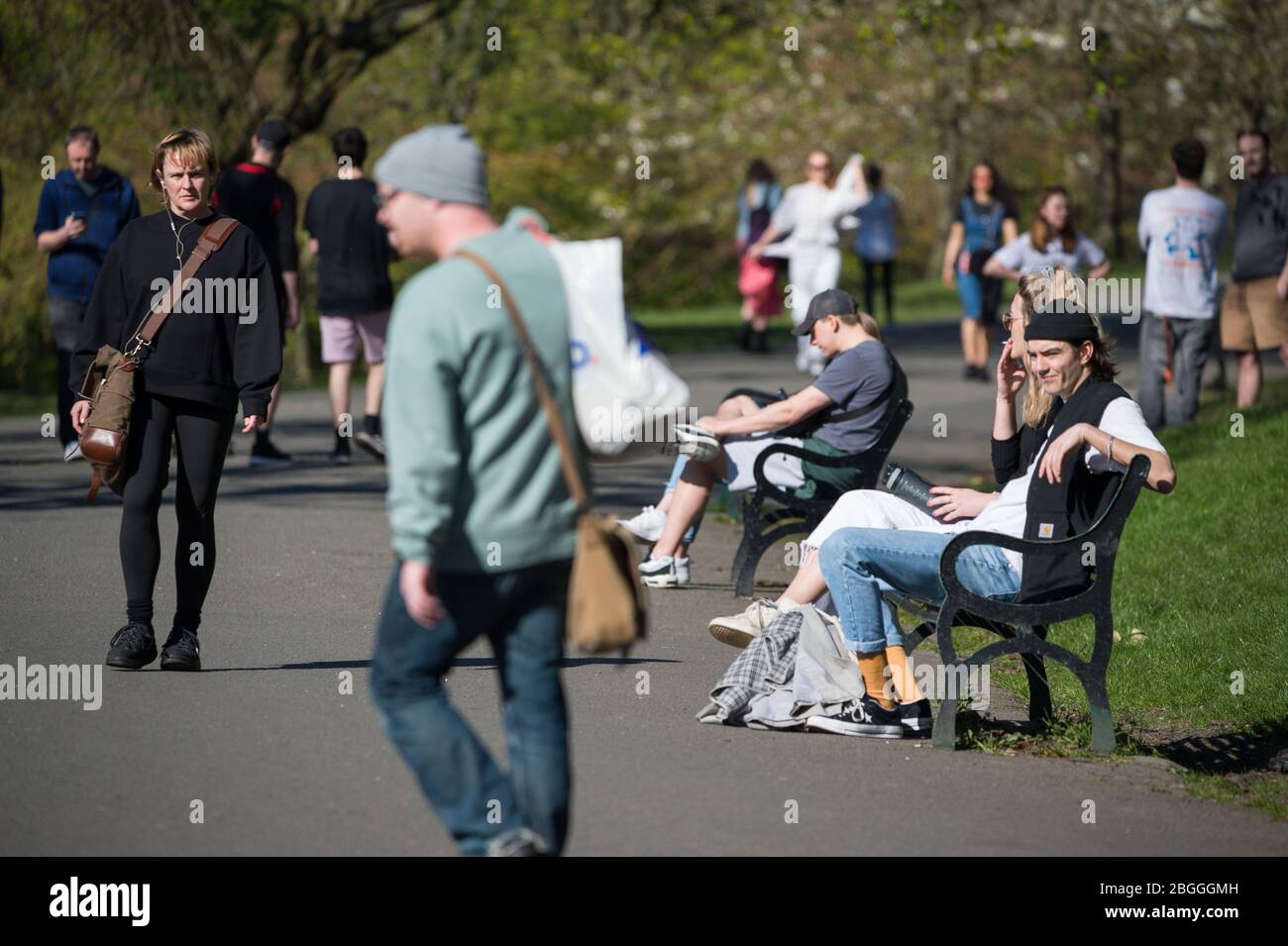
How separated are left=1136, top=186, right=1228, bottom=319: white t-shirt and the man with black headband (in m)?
7.14

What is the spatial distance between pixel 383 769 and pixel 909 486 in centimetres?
273

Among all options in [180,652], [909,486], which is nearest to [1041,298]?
[909,486]

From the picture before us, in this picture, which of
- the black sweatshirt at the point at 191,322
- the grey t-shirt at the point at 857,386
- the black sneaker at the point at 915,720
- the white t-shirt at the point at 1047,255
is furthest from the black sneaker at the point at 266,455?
the black sneaker at the point at 915,720

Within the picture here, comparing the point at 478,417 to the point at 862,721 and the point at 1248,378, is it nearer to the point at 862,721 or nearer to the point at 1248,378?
the point at 862,721

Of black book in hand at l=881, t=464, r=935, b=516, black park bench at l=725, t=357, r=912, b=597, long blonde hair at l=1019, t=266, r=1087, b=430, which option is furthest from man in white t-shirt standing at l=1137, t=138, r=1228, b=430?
long blonde hair at l=1019, t=266, r=1087, b=430

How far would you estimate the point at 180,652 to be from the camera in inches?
274

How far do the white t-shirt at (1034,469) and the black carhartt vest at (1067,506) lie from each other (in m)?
0.04

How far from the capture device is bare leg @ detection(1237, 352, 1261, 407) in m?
14.1

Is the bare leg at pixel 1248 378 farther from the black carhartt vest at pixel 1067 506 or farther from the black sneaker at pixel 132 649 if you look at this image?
the black sneaker at pixel 132 649

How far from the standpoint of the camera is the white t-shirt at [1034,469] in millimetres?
6121

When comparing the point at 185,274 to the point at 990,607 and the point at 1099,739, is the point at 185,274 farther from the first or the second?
the point at 1099,739
